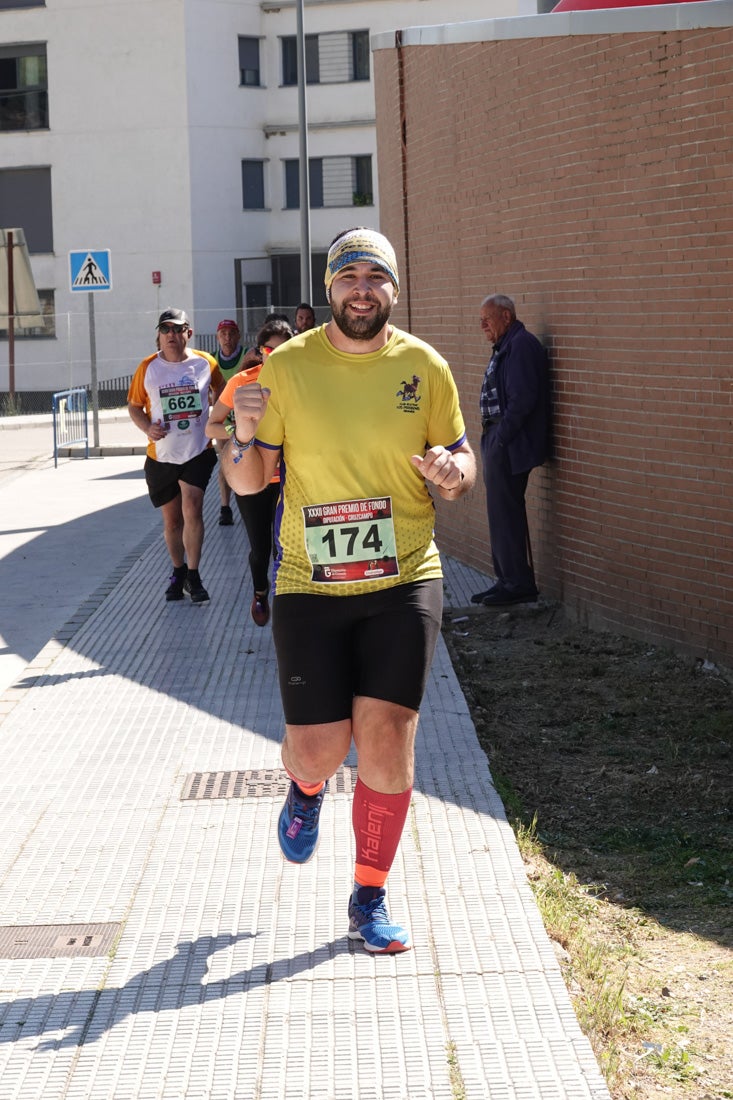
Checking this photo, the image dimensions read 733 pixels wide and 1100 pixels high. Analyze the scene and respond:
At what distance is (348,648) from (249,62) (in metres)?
43.0

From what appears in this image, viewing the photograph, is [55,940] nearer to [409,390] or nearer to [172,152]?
[409,390]

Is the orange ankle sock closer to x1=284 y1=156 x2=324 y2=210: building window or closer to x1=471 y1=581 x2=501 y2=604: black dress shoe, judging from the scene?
x1=471 y1=581 x2=501 y2=604: black dress shoe

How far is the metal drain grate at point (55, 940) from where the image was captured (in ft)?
15.3

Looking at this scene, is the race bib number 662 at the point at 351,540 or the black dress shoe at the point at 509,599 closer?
the race bib number 662 at the point at 351,540

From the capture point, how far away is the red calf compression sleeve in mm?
4562

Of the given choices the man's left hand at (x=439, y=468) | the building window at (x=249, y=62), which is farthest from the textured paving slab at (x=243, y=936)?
the building window at (x=249, y=62)

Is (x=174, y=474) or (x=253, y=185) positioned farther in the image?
(x=253, y=185)

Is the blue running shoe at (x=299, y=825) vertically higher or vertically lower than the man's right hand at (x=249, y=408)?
lower

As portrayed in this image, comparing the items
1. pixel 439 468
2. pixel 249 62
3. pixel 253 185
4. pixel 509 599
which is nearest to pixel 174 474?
pixel 509 599

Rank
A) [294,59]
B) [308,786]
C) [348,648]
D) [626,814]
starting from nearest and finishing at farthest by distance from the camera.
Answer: [348,648]
[308,786]
[626,814]
[294,59]

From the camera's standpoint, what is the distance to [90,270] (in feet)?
77.2

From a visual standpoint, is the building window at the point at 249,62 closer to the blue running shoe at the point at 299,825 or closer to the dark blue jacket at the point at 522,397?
the dark blue jacket at the point at 522,397

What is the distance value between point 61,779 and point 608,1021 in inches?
121

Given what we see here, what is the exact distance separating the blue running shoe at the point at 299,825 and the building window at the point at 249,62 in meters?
42.2
